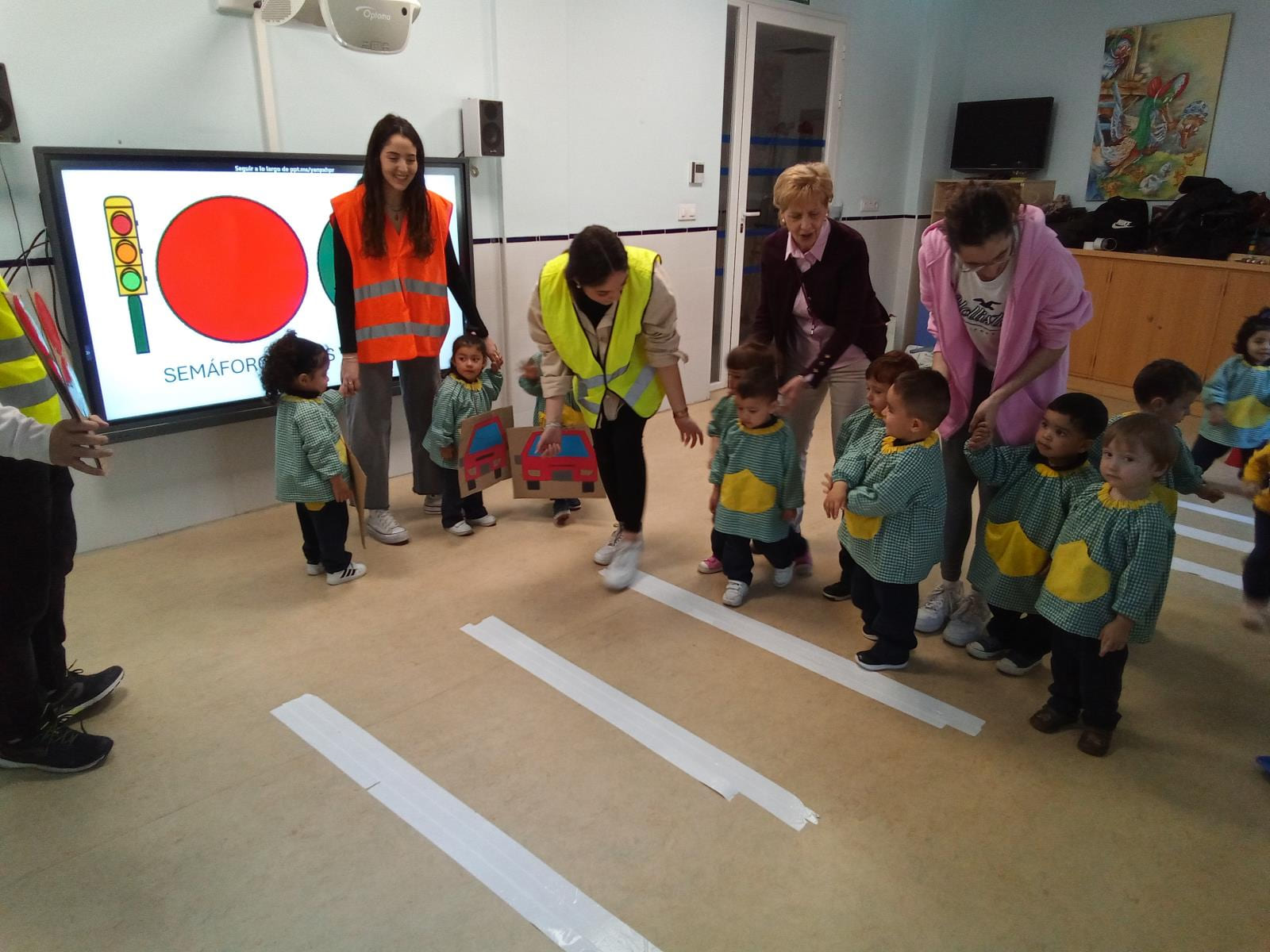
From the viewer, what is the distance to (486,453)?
10.9 ft

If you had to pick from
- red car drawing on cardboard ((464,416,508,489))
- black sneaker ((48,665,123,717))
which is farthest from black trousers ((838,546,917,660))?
black sneaker ((48,665,123,717))

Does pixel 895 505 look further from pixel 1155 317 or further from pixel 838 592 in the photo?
pixel 1155 317

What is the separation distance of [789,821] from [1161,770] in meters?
0.95

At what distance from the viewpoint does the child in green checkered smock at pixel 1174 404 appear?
2.27 metres

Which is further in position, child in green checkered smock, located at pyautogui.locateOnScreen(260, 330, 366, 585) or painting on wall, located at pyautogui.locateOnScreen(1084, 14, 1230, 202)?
painting on wall, located at pyautogui.locateOnScreen(1084, 14, 1230, 202)

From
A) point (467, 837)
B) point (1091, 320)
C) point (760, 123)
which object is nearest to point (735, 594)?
point (467, 837)

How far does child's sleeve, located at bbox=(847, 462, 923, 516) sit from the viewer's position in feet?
7.06

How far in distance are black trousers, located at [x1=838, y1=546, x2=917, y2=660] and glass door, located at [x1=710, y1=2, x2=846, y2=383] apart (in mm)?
3245

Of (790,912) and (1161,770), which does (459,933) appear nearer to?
(790,912)

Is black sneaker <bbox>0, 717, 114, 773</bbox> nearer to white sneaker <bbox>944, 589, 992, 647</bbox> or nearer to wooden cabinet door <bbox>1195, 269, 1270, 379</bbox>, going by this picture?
white sneaker <bbox>944, 589, 992, 647</bbox>

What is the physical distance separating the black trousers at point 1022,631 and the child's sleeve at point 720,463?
0.89 meters

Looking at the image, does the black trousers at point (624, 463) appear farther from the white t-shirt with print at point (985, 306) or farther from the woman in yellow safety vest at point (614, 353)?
the white t-shirt with print at point (985, 306)

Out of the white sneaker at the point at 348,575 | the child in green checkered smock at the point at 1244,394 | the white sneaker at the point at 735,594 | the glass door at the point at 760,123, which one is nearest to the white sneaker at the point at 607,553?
the white sneaker at the point at 735,594

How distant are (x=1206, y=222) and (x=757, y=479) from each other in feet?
13.5
